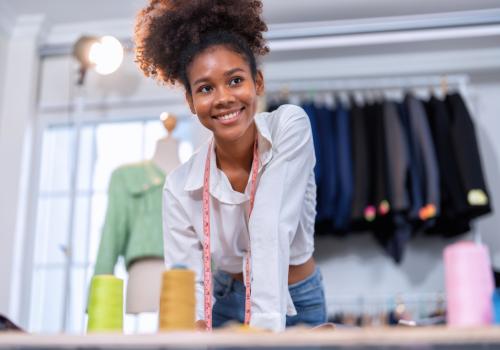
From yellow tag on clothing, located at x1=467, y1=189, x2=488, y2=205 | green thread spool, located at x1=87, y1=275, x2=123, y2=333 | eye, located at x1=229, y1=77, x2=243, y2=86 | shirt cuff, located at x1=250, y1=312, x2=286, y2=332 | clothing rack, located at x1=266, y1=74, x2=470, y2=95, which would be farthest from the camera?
clothing rack, located at x1=266, y1=74, x2=470, y2=95

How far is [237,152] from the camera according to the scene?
1.73m

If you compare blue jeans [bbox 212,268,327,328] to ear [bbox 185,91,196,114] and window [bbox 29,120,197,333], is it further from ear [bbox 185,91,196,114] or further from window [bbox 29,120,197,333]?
window [bbox 29,120,197,333]

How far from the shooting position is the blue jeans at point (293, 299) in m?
1.85

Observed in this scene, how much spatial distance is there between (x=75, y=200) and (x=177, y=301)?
8.87 feet

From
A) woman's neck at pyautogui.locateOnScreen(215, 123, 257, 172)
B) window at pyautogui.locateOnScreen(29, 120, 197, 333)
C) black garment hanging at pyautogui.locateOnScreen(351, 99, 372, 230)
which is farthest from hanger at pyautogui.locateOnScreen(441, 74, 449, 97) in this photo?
woman's neck at pyautogui.locateOnScreen(215, 123, 257, 172)

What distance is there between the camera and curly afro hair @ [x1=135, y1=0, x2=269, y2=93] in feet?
5.65

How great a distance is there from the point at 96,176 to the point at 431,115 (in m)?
1.73

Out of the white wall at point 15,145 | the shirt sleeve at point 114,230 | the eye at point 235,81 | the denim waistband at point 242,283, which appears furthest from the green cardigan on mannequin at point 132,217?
the eye at point 235,81

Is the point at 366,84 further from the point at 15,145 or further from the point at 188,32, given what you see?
the point at 188,32

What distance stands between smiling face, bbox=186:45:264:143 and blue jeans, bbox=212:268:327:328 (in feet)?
1.32

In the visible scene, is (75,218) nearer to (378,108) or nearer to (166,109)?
(166,109)

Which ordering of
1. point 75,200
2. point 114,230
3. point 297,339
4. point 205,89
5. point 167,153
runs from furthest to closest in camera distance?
1. point 75,200
2. point 167,153
3. point 114,230
4. point 205,89
5. point 297,339

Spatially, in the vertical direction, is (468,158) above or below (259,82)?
above

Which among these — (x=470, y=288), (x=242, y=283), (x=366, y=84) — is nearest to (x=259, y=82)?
(x=242, y=283)
